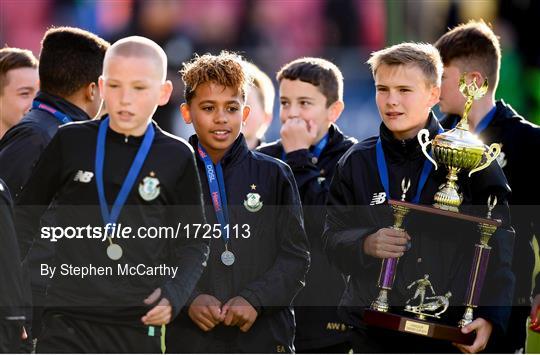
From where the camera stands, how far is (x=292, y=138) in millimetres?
7430

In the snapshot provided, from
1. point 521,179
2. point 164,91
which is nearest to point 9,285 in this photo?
point 164,91

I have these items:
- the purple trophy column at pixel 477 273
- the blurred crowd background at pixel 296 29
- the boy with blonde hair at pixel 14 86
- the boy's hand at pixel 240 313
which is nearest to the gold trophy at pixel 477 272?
the purple trophy column at pixel 477 273

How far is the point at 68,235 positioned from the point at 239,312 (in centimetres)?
103

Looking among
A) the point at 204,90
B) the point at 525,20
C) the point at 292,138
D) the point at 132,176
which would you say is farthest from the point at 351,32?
the point at 132,176

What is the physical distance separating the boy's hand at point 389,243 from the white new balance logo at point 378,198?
0.25 m

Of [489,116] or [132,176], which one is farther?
[489,116]

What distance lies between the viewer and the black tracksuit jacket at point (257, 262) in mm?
5926

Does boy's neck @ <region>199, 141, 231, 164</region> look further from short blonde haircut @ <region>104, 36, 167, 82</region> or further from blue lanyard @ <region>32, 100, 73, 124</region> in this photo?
blue lanyard @ <region>32, 100, 73, 124</region>

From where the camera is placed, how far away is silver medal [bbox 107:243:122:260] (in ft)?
16.9

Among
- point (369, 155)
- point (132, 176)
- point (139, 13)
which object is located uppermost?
point (139, 13)

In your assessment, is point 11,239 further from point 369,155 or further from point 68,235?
point 369,155

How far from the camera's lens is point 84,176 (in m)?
5.17

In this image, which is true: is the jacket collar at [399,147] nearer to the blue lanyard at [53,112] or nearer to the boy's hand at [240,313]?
the boy's hand at [240,313]

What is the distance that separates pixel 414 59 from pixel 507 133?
50.6 inches
